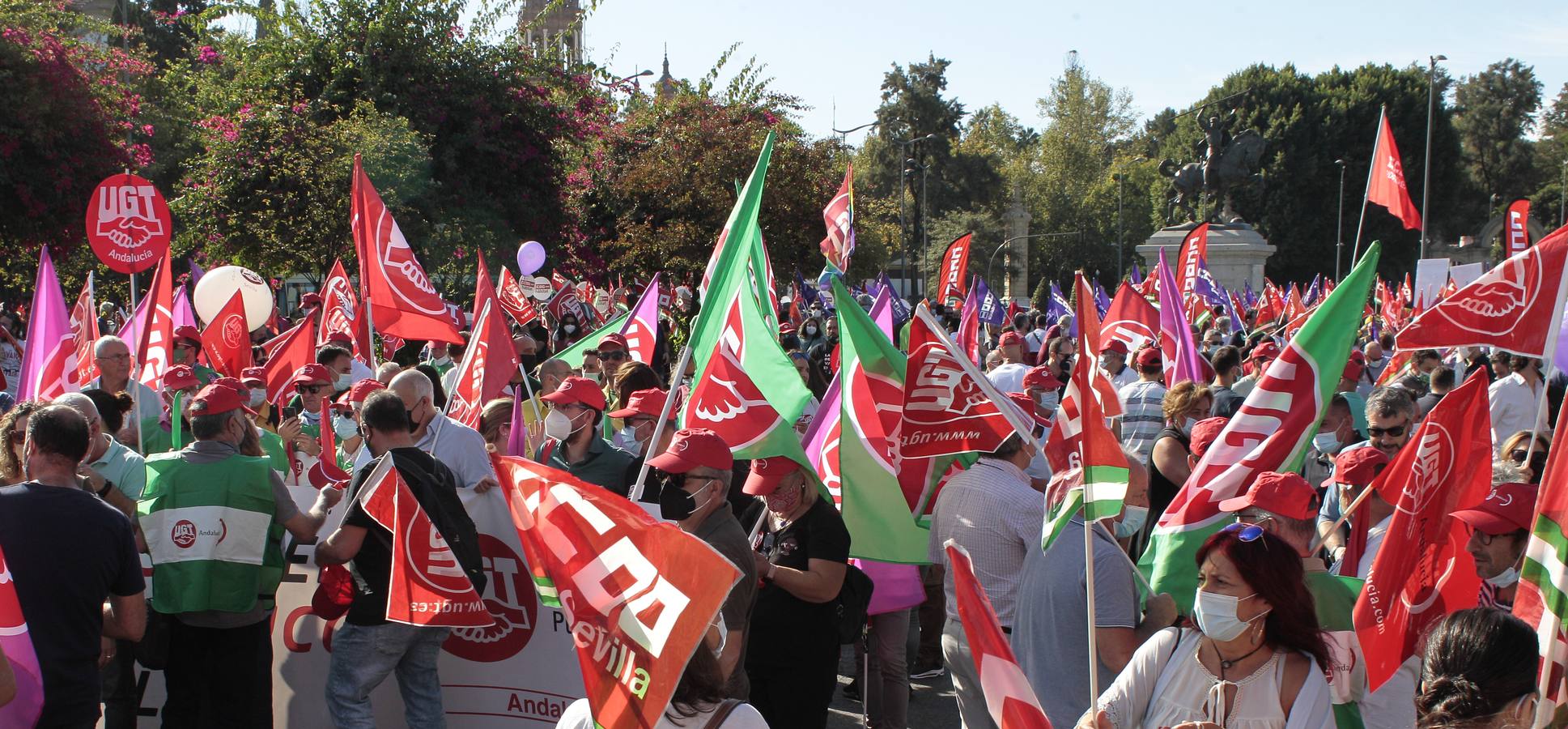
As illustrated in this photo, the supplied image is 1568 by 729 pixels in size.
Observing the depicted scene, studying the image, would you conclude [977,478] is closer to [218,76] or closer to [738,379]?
[738,379]

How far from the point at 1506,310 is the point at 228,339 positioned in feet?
28.3

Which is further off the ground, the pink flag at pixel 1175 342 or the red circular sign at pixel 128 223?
the red circular sign at pixel 128 223

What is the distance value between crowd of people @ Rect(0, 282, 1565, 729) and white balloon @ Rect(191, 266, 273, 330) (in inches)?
255

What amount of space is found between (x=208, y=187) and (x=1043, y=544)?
18751 millimetres

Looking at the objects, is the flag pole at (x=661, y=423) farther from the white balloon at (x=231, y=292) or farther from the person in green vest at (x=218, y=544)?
the white balloon at (x=231, y=292)

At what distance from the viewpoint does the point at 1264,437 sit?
4.27 m

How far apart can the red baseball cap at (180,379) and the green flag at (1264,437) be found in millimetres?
5510

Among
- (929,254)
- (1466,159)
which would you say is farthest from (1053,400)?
(1466,159)

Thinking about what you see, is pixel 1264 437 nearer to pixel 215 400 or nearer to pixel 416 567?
pixel 416 567

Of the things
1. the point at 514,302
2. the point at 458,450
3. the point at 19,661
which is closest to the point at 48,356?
the point at 458,450

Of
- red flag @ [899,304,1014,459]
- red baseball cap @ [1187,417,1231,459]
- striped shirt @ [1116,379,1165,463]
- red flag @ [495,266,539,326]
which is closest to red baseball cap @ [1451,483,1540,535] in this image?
red baseball cap @ [1187,417,1231,459]

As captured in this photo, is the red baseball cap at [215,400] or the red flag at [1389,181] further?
the red flag at [1389,181]

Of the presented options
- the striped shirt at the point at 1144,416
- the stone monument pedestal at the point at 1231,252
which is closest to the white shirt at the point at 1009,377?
the striped shirt at the point at 1144,416

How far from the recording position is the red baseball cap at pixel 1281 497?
12.1 feet
